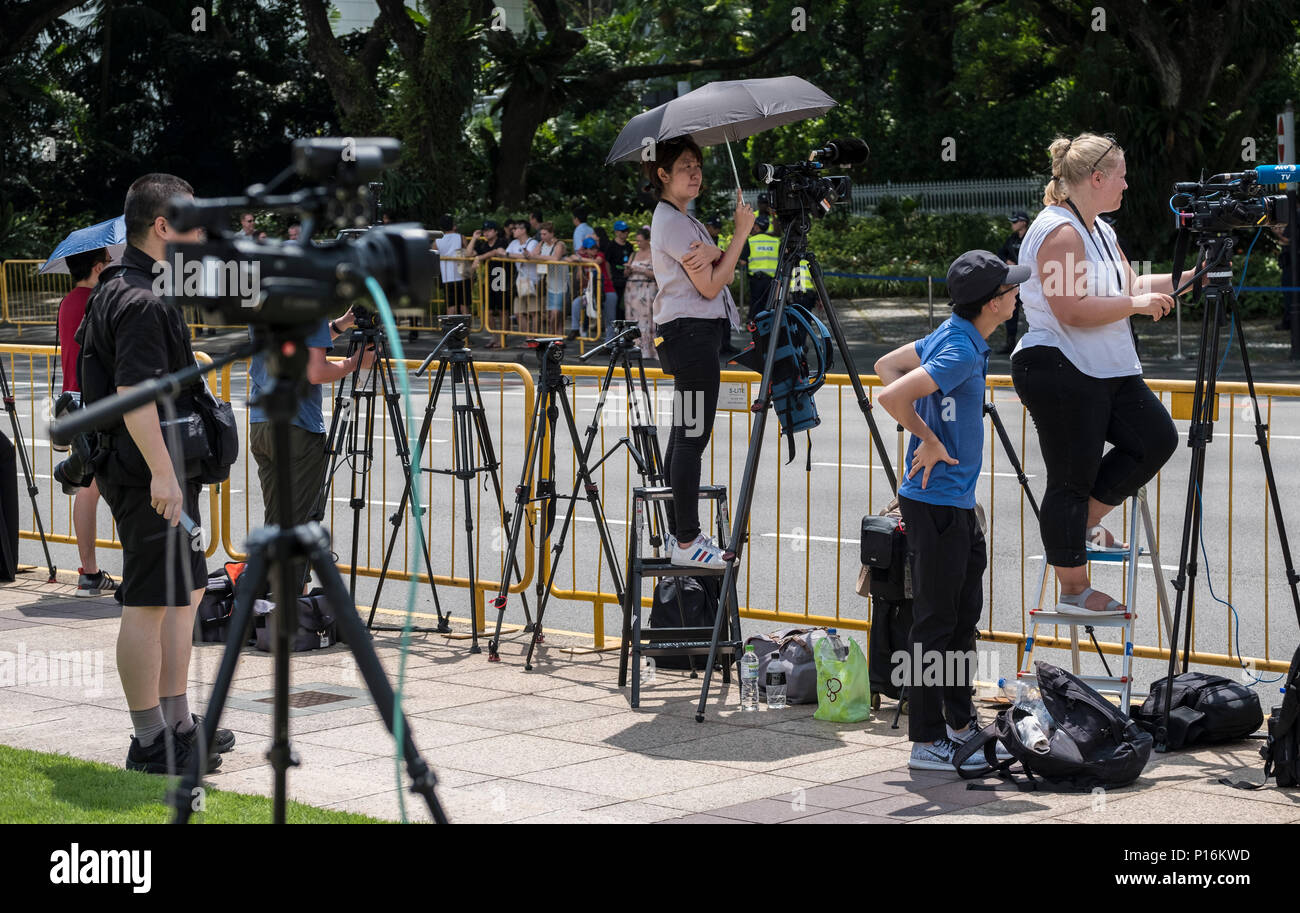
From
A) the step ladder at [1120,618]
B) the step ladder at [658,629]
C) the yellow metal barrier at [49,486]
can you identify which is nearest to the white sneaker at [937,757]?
A: the step ladder at [1120,618]

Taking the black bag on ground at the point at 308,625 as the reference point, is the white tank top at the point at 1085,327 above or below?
above

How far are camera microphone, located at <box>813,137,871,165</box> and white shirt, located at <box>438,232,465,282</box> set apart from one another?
19.2 m

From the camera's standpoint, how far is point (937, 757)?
629 cm

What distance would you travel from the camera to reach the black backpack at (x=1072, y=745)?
5977 mm

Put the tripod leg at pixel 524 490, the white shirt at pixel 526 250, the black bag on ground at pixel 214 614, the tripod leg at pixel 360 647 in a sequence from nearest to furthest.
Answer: the tripod leg at pixel 360 647 → the tripod leg at pixel 524 490 → the black bag on ground at pixel 214 614 → the white shirt at pixel 526 250

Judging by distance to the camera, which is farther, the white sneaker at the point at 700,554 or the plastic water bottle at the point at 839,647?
the white sneaker at the point at 700,554

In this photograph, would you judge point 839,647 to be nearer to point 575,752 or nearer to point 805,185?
point 575,752

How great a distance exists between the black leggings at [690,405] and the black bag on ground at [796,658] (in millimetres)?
663

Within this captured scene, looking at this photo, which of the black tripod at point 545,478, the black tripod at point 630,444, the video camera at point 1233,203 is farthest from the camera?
the black tripod at point 545,478

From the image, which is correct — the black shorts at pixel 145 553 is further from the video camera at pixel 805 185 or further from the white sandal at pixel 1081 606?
the white sandal at pixel 1081 606

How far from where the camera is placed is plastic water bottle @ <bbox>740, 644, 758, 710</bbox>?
7.36 meters

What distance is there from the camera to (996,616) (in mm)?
9109

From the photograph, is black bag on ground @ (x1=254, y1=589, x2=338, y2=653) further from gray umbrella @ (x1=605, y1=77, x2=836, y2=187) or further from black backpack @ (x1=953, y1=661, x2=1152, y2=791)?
black backpack @ (x1=953, y1=661, x2=1152, y2=791)

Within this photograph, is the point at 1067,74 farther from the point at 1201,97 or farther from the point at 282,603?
the point at 282,603
